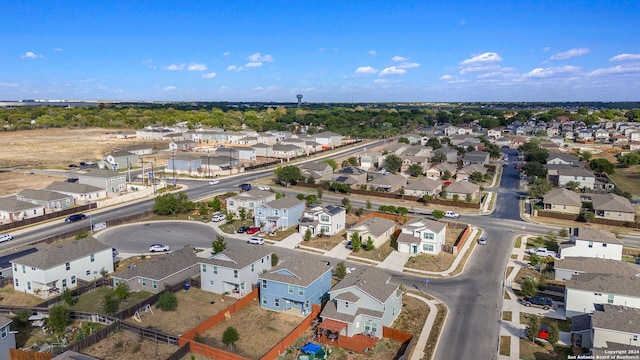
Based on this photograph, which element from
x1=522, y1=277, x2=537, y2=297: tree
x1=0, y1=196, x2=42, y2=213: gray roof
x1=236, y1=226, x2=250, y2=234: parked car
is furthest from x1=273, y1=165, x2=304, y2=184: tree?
x1=522, y1=277, x2=537, y2=297: tree

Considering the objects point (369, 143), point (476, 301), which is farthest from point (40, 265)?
point (369, 143)

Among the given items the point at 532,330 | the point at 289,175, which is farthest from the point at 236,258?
the point at 289,175

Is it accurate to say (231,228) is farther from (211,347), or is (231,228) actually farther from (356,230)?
(211,347)

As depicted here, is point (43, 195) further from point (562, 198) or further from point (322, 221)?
point (562, 198)

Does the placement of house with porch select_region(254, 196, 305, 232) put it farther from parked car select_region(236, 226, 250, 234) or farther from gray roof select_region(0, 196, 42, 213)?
gray roof select_region(0, 196, 42, 213)

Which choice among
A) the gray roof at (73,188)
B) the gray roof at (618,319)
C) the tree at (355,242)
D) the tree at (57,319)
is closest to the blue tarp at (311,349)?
the tree at (57,319)

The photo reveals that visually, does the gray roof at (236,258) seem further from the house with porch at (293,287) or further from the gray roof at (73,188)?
the gray roof at (73,188)
